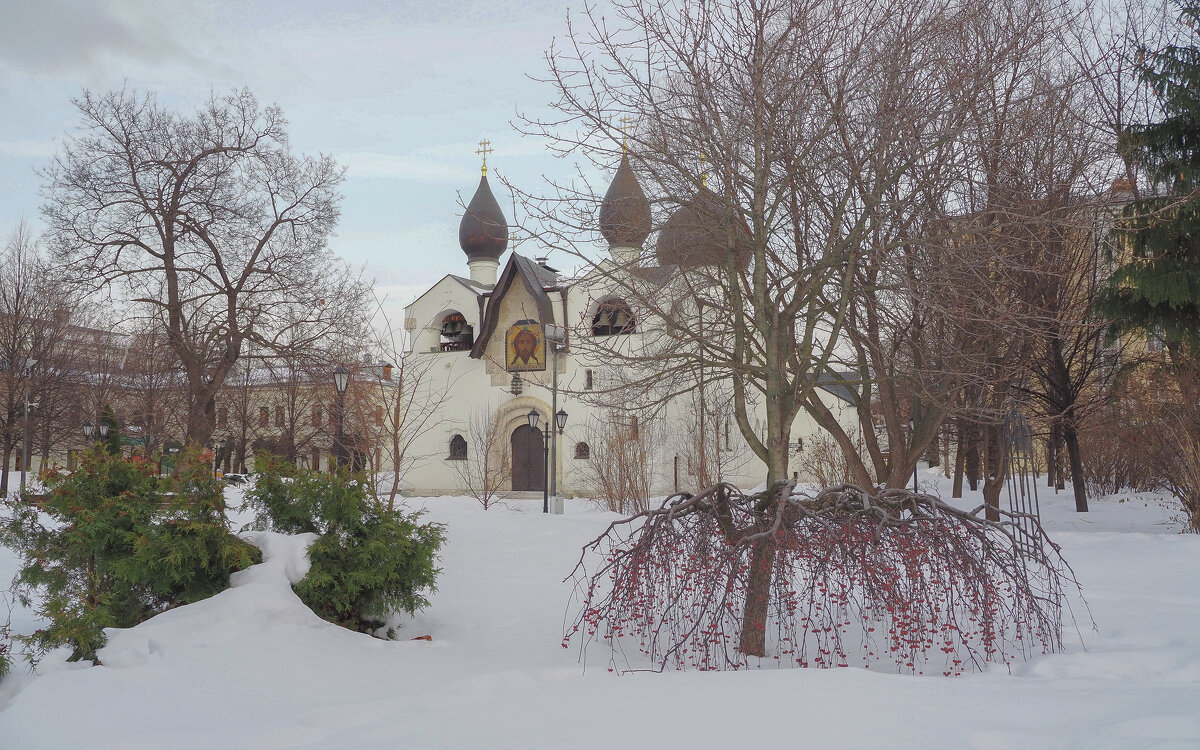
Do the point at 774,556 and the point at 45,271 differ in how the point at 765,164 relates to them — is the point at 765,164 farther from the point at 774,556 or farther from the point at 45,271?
the point at 45,271

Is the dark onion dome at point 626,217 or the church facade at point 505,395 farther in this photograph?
the church facade at point 505,395

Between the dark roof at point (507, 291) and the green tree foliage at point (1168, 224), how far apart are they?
18.0m

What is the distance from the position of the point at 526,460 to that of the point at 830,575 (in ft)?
81.7

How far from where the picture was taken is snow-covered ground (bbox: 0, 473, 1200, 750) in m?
3.80

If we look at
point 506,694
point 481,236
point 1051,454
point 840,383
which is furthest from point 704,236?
point 481,236

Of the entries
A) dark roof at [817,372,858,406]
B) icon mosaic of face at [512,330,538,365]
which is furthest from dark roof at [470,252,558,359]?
dark roof at [817,372,858,406]

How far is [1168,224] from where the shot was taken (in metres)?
11.1

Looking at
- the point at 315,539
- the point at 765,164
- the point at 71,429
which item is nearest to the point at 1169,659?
the point at 765,164

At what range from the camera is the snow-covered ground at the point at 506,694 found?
3.80 meters

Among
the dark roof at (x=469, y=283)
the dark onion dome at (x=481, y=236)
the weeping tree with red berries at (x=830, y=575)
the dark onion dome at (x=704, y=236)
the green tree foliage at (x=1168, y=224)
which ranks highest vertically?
the dark onion dome at (x=481, y=236)

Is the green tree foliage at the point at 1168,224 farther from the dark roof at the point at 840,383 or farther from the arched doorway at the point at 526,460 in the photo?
the arched doorway at the point at 526,460

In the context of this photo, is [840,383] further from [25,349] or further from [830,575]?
[25,349]

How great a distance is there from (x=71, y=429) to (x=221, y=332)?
505 inches

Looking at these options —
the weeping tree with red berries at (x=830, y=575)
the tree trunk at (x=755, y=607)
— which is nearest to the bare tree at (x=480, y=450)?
the weeping tree with red berries at (x=830, y=575)
